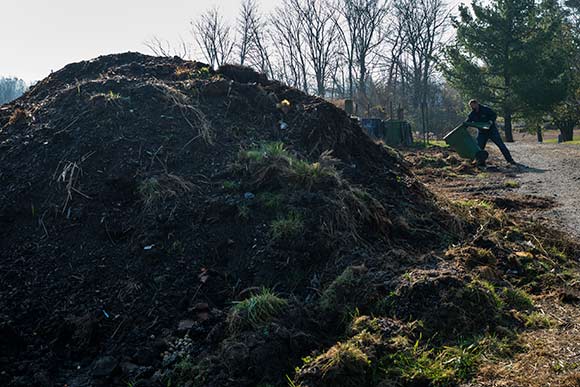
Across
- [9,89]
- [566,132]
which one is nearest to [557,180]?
[566,132]

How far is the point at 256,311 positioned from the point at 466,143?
9398 mm

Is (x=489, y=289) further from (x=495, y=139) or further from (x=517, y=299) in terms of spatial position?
(x=495, y=139)

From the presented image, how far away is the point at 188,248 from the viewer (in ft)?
12.1

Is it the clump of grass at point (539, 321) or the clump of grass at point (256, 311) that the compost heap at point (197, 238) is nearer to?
the clump of grass at point (256, 311)

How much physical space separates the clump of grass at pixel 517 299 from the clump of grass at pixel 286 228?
5.20 feet

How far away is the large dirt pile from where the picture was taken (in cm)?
292

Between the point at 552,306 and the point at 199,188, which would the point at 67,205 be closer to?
the point at 199,188

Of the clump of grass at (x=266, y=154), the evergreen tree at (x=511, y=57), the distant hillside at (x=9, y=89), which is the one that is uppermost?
the distant hillside at (x=9, y=89)

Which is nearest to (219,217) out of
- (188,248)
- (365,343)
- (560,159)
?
(188,248)

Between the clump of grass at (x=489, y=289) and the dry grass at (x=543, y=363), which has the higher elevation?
the clump of grass at (x=489, y=289)

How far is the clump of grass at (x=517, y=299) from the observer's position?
322cm

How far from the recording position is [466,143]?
11039mm

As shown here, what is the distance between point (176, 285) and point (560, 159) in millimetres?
10482

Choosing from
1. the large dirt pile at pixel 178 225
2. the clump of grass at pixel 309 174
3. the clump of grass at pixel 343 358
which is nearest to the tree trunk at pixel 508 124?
the large dirt pile at pixel 178 225
